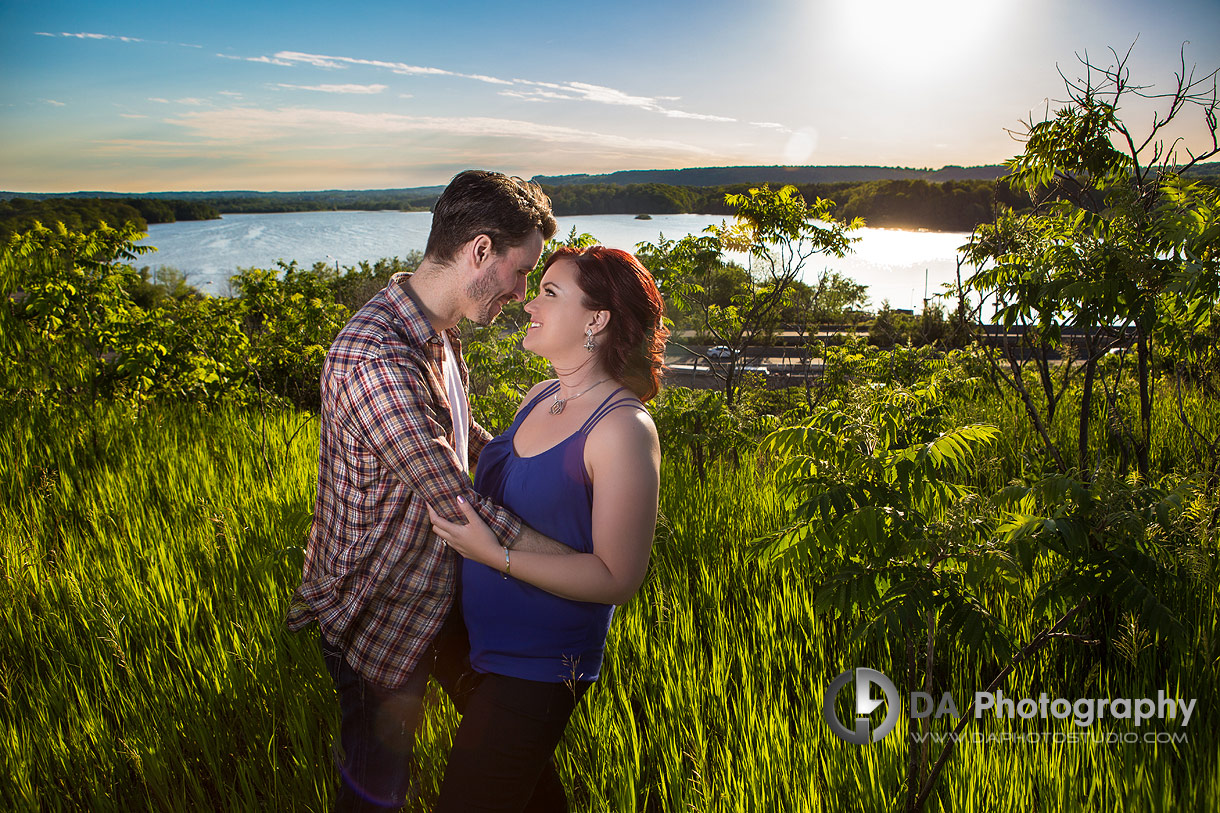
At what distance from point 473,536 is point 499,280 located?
0.77 m

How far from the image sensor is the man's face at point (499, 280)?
2.00 meters

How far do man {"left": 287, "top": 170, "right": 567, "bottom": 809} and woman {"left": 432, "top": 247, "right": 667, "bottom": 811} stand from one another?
10cm

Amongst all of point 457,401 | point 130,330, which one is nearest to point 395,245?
point 130,330

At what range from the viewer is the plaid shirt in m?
1.71

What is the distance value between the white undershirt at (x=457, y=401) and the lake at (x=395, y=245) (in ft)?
1.35

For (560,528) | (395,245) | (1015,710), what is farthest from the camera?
(395,245)

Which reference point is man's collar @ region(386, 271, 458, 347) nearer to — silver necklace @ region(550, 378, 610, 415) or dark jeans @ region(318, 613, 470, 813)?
silver necklace @ region(550, 378, 610, 415)

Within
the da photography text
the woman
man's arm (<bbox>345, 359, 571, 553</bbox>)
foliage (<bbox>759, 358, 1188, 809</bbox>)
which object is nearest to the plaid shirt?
man's arm (<bbox>345, 359, 571, 553</bbox>)

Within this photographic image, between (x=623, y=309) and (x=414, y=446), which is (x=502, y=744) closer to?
(x=414, y=446)

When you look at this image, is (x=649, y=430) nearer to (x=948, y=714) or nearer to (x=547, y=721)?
(x=547, y=721)

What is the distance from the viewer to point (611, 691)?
2.71 meters

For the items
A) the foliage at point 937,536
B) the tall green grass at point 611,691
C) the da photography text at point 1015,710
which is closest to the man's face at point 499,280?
the foliage at point 937,536

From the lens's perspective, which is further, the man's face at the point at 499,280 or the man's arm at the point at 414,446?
the man's face at the point at 499,280

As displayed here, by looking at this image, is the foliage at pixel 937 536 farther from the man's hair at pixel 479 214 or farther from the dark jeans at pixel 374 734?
the dark jeans at pixel 374 734
